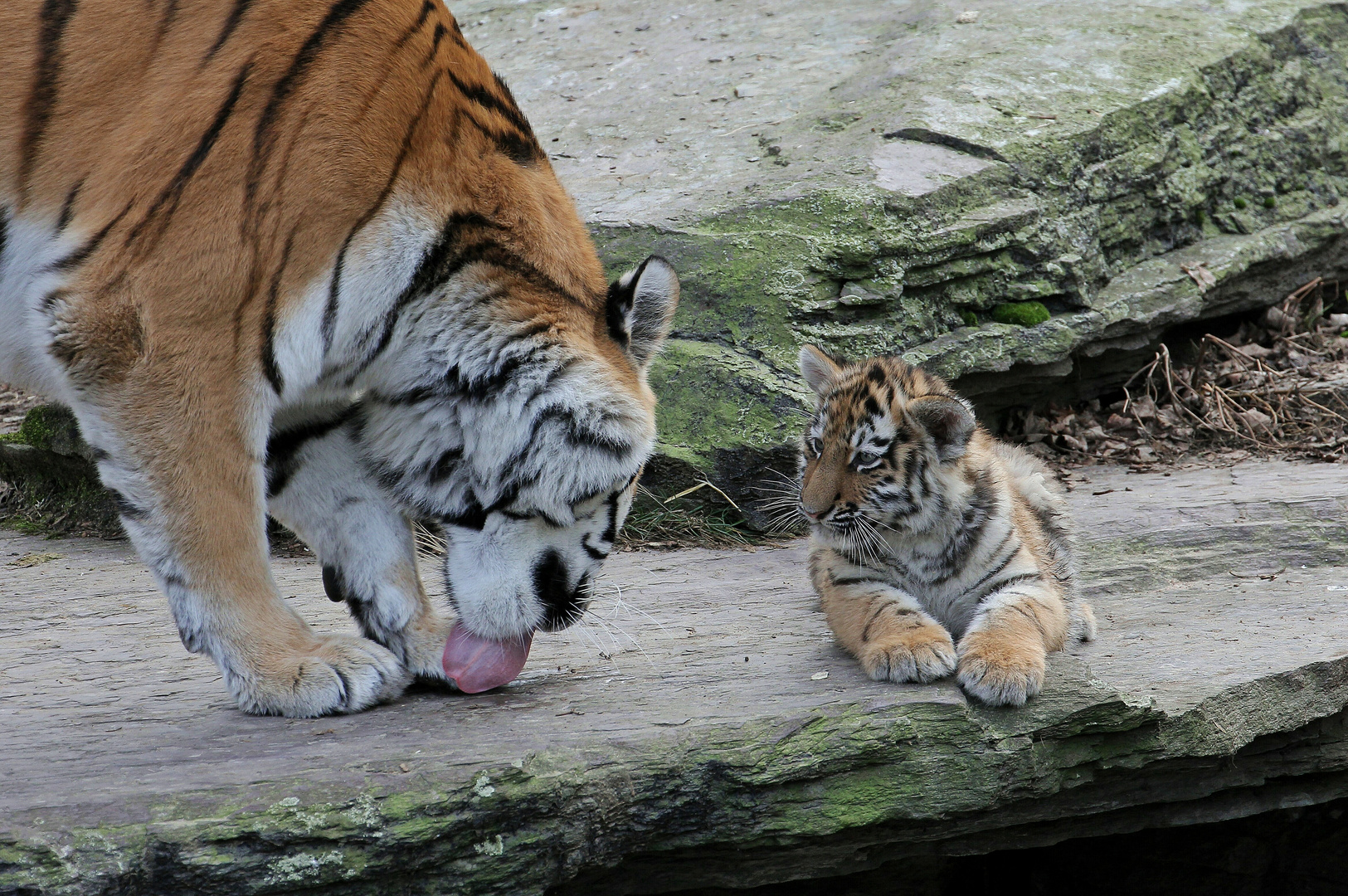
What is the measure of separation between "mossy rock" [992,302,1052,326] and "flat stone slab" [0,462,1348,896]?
1.51 metres

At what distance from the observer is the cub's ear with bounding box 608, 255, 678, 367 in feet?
9.32

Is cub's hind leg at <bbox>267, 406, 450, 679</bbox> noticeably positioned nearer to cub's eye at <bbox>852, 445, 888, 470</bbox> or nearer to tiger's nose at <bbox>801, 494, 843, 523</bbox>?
tiger's nose at <bbox>801, 494, 843, 523</bbox>

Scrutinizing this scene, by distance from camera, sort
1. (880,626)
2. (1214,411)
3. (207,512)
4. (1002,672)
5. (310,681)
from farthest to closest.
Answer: (1214,411) < (880,626) < (1002,672) < (310,681) < (207,512)

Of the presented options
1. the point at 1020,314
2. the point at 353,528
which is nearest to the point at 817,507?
the point at 353,528

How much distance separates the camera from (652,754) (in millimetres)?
2586

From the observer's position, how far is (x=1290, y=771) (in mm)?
3387

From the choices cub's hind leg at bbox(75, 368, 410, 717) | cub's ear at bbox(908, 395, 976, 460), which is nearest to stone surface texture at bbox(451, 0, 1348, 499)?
cub's ear at bbox(908, 395, 976, 460)

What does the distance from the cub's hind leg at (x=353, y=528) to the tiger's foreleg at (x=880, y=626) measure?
995mm

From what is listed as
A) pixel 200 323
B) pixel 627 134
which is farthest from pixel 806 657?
pixel 627 134

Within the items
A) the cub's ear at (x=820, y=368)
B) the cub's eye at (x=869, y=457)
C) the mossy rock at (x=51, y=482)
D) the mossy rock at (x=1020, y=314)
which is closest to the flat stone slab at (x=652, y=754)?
the cub's eye at (x=869, y=457)

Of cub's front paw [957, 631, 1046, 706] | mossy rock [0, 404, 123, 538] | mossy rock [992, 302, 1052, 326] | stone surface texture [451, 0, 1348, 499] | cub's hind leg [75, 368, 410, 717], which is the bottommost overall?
mossy rock [0, 404, 123, 538]

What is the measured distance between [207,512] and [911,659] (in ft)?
5.07

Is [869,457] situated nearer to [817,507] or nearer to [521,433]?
[817,507]

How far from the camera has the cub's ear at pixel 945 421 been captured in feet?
10.5
